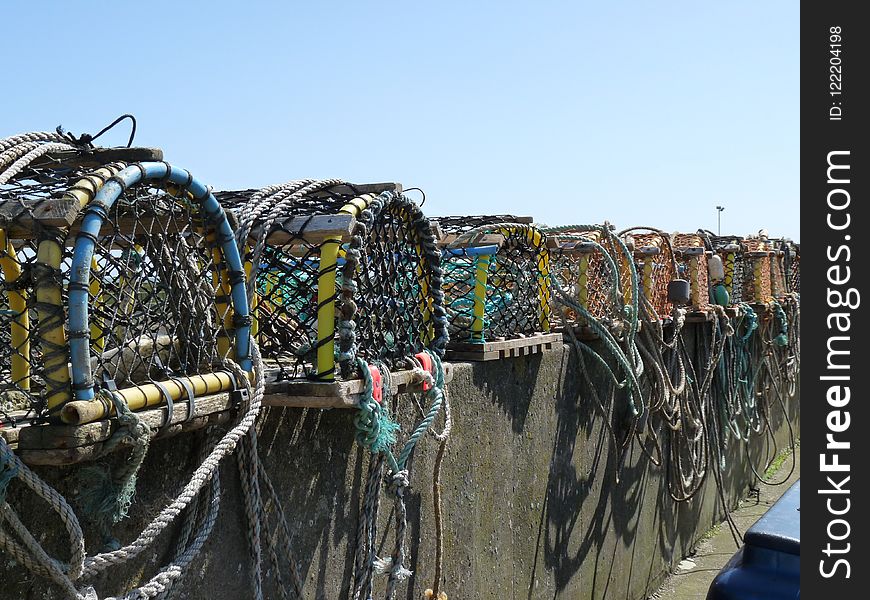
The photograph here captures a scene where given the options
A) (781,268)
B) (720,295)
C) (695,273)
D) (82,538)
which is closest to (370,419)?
(82,538)

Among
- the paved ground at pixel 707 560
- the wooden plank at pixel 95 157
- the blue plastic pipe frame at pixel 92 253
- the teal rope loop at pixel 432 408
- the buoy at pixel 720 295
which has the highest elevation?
the wooden plank at pixel 95 157

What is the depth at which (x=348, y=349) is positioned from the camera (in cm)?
260

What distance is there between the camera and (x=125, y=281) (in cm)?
210

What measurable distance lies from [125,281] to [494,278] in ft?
7.94

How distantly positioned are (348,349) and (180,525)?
63 centimetres

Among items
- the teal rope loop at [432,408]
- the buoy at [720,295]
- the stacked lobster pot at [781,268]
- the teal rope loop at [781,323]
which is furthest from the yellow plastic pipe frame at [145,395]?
the stacked lobster pot at [781,268]

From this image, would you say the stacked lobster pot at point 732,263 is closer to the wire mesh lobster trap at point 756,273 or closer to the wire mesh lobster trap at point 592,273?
the wire mesh lobster trap at point 756,273

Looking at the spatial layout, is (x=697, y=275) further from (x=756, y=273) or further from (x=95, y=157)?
(x=95, y=157)

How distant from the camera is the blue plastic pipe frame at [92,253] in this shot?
181cm

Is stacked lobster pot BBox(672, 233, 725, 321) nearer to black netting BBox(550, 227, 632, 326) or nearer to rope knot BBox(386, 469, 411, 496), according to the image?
black netting BBox(550, 227, 632, 326)

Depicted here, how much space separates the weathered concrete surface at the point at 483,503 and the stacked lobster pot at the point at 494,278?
0.17 meters

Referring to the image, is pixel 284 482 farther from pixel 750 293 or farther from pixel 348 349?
pixel 750 293
